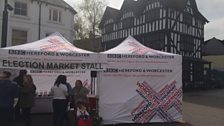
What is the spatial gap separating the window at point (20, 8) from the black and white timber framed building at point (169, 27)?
466 inches

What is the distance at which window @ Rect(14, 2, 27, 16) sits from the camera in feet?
103

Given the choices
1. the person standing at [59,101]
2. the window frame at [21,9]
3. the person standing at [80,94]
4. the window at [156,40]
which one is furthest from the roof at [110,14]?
the person standing at [59,101]

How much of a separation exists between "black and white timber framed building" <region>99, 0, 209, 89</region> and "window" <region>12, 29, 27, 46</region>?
39.2ft

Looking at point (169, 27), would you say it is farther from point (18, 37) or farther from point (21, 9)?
point (18, 37)

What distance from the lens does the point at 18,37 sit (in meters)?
30.6

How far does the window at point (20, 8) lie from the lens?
31.4 m

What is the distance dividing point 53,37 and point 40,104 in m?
2.80

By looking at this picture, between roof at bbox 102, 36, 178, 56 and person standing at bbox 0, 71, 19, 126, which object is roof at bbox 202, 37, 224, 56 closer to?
roof at bbox 102, 36, 178, 56

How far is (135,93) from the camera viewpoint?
1177 centimetres

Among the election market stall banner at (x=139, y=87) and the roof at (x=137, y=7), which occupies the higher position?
the roof at (x=137, y=7)

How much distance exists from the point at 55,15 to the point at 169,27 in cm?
1117

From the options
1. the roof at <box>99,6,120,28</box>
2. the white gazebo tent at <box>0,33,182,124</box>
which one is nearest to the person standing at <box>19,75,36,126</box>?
the white gazebo tent at <box>0,33,182,124</box>

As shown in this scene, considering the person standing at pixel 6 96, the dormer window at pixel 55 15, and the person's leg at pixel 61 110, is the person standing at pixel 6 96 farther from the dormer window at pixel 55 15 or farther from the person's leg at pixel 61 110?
the dormer window at pixel 55 15

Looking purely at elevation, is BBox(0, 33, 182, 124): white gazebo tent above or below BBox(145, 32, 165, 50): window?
below
